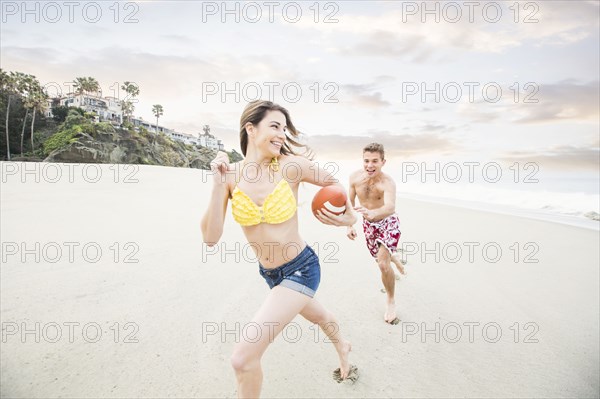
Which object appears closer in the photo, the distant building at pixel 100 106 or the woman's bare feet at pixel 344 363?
the woman's bare feet at pixel 344 363

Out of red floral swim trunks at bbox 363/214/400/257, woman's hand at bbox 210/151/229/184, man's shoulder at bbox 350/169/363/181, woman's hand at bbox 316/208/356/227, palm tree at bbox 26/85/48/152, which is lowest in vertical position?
red floral swim trunks at bbox 363/214/400/257

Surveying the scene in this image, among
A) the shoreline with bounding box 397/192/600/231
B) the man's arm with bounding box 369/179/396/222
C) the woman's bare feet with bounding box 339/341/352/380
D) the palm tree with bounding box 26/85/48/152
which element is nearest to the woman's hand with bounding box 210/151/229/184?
the woman's bare feet with bounding box 339/341/352/380

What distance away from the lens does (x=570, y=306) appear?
196 inches

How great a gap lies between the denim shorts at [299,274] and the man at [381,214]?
178 cm

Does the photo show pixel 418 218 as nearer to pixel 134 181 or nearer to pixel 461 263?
pixel 461 263

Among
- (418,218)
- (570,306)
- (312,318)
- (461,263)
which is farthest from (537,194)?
(312,318)

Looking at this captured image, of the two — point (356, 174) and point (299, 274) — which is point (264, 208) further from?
point (356, 174)

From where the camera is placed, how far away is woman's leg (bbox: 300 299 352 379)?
2.87 metres

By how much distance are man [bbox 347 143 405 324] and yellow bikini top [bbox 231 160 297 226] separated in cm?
195

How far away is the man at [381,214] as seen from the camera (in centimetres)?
447

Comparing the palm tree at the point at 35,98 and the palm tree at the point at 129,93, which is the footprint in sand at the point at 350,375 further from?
the palm tree at the point at 129,93

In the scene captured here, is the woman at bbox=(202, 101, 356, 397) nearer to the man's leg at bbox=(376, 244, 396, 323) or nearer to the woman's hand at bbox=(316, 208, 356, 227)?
the woman's hand at bbox=(316, 208, 356, 227)

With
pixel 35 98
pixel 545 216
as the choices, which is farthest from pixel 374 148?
pixel 35 98

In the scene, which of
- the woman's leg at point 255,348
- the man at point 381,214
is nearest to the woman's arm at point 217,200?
the woman's leg at point 255,348
